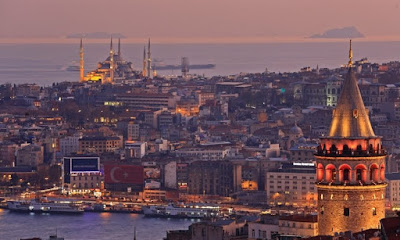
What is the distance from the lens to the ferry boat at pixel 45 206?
201ft

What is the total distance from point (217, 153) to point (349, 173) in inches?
2055

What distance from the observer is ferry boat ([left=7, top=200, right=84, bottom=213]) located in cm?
6138

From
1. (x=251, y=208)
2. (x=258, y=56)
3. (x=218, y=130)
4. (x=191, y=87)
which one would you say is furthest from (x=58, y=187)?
(x=258, y=56)

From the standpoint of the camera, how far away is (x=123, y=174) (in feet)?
219

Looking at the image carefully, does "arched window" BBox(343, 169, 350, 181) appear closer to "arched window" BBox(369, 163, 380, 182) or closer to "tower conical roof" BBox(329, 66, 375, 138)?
"arched window" BBox(369, 163, 380, 182)

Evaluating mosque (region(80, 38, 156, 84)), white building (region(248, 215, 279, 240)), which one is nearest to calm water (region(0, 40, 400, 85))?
mosque (region(80, 38, 156, 84))

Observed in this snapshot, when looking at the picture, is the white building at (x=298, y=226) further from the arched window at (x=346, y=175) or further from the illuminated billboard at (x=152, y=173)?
the illuminated billboard at (x=152, y=173)

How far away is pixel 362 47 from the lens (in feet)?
536

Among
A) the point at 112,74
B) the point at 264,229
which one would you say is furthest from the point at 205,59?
the point at 264,229

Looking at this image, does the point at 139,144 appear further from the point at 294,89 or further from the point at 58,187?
the point at 294,89

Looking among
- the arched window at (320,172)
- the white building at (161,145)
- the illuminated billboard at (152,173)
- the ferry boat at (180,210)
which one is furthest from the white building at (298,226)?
the white building at (161,145)

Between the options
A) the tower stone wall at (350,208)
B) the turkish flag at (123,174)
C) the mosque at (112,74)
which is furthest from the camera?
the mosque at (112,74)

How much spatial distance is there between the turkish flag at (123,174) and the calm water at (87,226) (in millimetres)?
5614

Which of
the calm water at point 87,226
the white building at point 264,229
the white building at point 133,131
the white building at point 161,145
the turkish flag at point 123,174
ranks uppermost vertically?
the white building at point 133,131
